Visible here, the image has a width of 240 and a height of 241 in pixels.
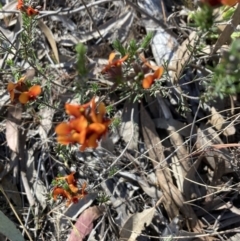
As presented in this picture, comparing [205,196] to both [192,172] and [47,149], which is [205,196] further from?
[47,149]

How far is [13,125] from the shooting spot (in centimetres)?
384

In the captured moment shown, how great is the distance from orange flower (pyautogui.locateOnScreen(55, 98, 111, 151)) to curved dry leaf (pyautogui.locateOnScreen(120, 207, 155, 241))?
4.98 ft

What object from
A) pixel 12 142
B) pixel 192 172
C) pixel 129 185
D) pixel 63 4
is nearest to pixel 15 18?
pixel 63 4

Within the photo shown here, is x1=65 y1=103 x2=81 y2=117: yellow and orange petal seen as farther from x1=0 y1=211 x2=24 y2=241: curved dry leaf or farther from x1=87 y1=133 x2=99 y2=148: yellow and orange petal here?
x1=0 y1=211 x2=24 y2=241: curved dry leaf

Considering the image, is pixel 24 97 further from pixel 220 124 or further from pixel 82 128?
pixel 220 124

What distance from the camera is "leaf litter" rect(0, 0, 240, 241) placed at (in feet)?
11.3

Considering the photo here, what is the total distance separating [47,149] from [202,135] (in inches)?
49.6

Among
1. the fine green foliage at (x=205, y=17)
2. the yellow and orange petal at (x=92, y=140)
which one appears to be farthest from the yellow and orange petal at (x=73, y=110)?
the fine green foliage at (x=205, y=17)

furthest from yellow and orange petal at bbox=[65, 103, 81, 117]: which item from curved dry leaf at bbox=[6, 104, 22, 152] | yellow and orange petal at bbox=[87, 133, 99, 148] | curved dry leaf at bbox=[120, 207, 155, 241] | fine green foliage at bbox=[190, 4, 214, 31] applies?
curved dry leaf at bbox=[6, 104, 22, 152]

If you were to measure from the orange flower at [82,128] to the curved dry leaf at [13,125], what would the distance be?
1813 mm

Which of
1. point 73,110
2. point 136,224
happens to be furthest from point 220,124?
point 73,110

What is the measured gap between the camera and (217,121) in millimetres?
3590

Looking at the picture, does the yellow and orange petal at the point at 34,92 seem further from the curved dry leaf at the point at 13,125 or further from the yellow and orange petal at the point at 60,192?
the curved dry leaf at the point at 13,125

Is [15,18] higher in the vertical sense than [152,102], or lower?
higher
